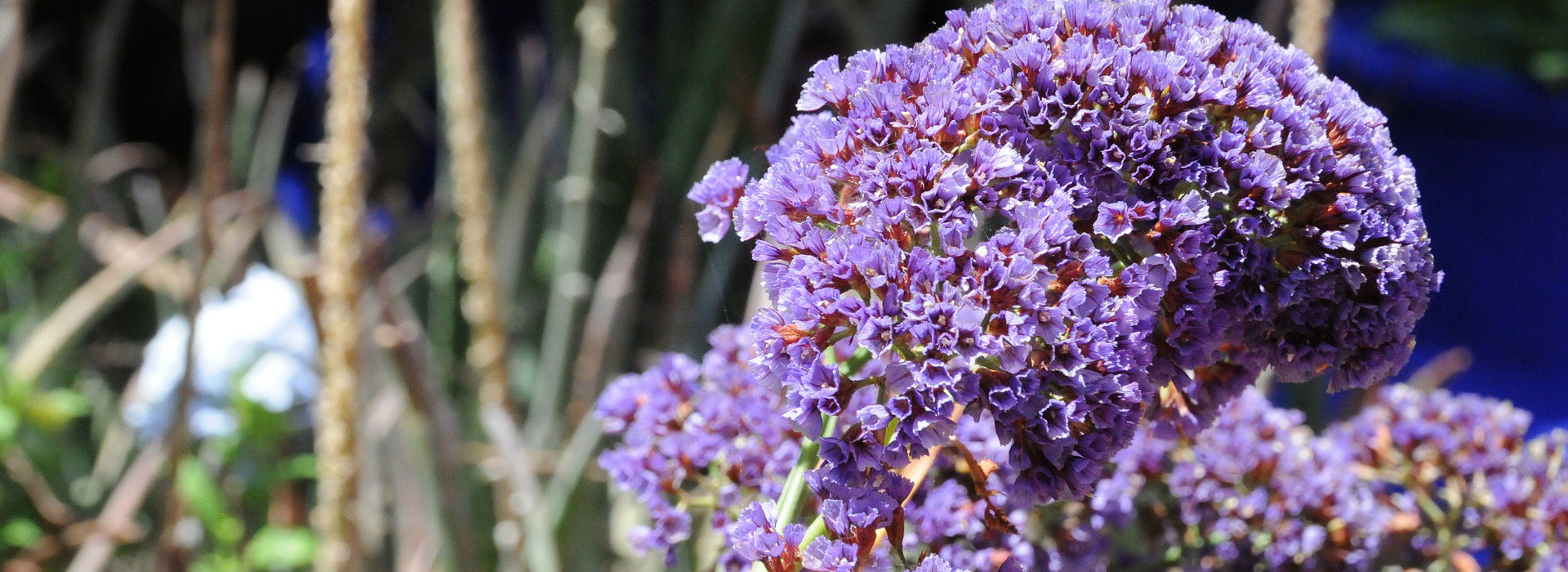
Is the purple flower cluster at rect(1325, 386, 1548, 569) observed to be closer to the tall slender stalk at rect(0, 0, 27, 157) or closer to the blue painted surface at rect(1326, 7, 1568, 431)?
the blue painted surface at rect(1326, 7, 1568, 431)

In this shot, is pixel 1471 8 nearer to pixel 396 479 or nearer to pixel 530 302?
pixel 530 302

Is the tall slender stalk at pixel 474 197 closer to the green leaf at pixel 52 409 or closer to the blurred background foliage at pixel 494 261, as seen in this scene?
the blurred background foliage at pixel 494 261

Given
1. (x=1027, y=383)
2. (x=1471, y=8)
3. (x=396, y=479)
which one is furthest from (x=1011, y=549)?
(x=1471, y=8)

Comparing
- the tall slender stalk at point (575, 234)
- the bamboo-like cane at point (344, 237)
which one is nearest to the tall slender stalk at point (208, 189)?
the bamboo-like cane at point (344, 237)

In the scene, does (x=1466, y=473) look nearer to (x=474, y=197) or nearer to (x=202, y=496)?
(x=474, y=197)

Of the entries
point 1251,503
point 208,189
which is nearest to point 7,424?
point 208,189

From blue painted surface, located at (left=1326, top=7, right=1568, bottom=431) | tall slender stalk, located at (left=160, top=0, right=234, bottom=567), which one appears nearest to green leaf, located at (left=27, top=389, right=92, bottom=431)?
tall slender stalk, located at (left=160, top=0, right=234, bottom=567)
